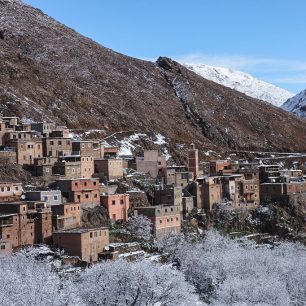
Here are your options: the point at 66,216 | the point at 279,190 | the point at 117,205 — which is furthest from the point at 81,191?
the point at 279,190

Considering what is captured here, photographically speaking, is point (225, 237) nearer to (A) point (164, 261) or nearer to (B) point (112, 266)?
(A) point (164, 261)

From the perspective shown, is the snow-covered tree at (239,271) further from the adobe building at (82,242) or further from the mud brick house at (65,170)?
the mud brick house at (65,170)

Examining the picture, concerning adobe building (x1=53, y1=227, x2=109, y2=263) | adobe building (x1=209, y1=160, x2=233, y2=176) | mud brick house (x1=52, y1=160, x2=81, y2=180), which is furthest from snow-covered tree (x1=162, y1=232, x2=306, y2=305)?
adobe building (x1=209, y1=160, x2=233, y2=176)

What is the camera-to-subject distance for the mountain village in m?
58.4

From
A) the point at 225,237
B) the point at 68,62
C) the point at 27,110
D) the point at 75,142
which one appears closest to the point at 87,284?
the point at 225,237

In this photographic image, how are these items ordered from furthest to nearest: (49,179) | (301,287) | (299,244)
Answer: (299,244), (49,179), (301,287)

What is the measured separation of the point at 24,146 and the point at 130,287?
1240 inches

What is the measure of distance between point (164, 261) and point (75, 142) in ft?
72.2

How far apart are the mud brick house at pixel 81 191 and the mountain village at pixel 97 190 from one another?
0.10 m

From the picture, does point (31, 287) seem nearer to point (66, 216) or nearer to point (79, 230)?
point (79, 230)

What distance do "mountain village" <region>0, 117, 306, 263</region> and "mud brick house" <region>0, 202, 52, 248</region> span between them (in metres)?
0.08

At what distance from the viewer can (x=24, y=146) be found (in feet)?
240

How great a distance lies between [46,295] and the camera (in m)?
40.1

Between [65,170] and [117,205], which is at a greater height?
[65,170]
